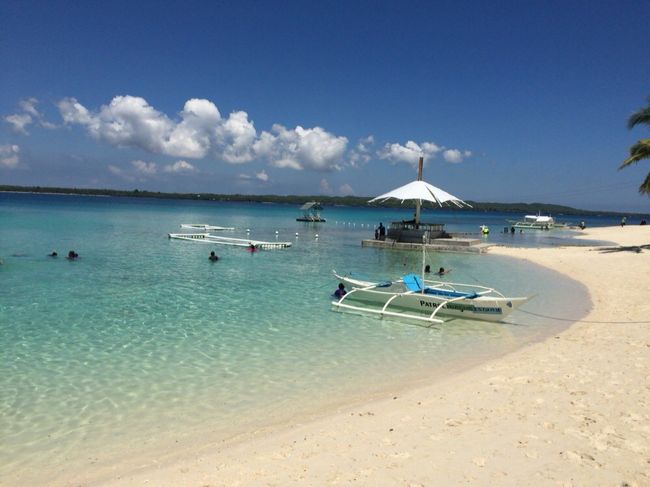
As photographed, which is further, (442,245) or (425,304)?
(442,245)

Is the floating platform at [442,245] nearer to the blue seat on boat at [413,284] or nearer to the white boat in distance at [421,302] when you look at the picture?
the white boat in distance at [421,302]

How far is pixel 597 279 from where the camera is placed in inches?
750

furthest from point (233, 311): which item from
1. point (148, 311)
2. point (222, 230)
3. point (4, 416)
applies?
point (222, 230)

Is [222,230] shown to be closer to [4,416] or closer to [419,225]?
[419,225]

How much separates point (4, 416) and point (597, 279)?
2025 cm

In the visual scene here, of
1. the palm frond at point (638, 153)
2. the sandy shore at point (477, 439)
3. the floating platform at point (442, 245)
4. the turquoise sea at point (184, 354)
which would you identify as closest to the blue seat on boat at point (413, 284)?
the turquoise sea at point (184, 354)

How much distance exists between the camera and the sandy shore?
15.9ft

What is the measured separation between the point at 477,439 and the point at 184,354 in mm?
6155

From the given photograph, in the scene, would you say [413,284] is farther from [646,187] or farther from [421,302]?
[646,187]

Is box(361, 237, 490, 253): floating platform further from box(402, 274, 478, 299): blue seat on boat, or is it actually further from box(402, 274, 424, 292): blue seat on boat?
box(402, 274, 478, 299): blue seat on boat

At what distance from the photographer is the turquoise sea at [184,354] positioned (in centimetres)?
620

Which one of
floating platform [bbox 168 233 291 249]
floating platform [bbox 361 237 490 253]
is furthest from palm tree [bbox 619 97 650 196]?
floating platform [bbox 168 233 291 249]

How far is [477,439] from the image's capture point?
18.4ft

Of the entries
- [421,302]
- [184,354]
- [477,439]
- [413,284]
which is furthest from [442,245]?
[477,439]
